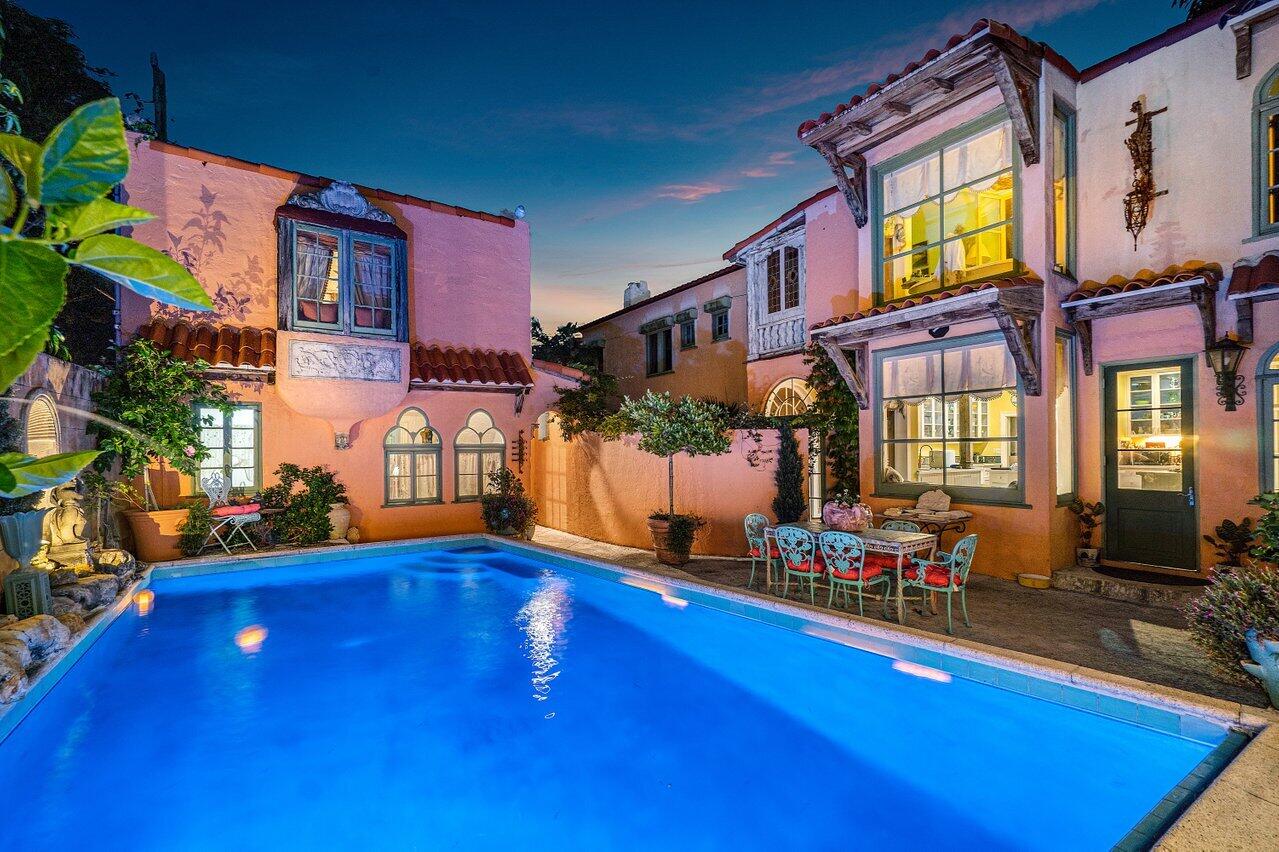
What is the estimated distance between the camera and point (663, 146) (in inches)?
653

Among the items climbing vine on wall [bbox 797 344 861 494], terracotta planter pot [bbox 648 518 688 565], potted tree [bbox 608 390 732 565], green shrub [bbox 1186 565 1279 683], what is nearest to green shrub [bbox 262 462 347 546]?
potted tree [bbox 608 390 732 565]

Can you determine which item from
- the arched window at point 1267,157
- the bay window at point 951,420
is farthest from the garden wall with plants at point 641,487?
the arched window at point 1267,157

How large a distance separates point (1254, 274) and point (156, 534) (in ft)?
49.2

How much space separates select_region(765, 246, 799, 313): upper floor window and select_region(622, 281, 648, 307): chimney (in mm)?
7432

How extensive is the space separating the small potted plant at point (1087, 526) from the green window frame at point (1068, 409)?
16 centimetres

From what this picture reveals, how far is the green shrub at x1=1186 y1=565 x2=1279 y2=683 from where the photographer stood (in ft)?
14.7

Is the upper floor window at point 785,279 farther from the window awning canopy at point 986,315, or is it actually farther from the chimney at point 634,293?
the chimney at point 634,293

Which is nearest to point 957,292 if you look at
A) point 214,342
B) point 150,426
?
point 214,342

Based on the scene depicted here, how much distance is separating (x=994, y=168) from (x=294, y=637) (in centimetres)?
1072

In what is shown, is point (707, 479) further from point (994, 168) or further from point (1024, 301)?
point (994, 168)

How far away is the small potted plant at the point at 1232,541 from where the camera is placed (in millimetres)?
7051

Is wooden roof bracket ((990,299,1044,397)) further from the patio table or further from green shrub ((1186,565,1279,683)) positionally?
green shrub ((1186,565,1279,683))

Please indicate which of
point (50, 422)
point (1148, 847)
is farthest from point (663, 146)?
point (1148, 847)

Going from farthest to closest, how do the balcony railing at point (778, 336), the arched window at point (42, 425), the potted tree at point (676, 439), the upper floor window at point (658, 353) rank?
the upper floor window at point (658, 353)
the balcony railing at point (778, 336)
the potted tree at point (676, 439)
the arched window at point (42, 425)
